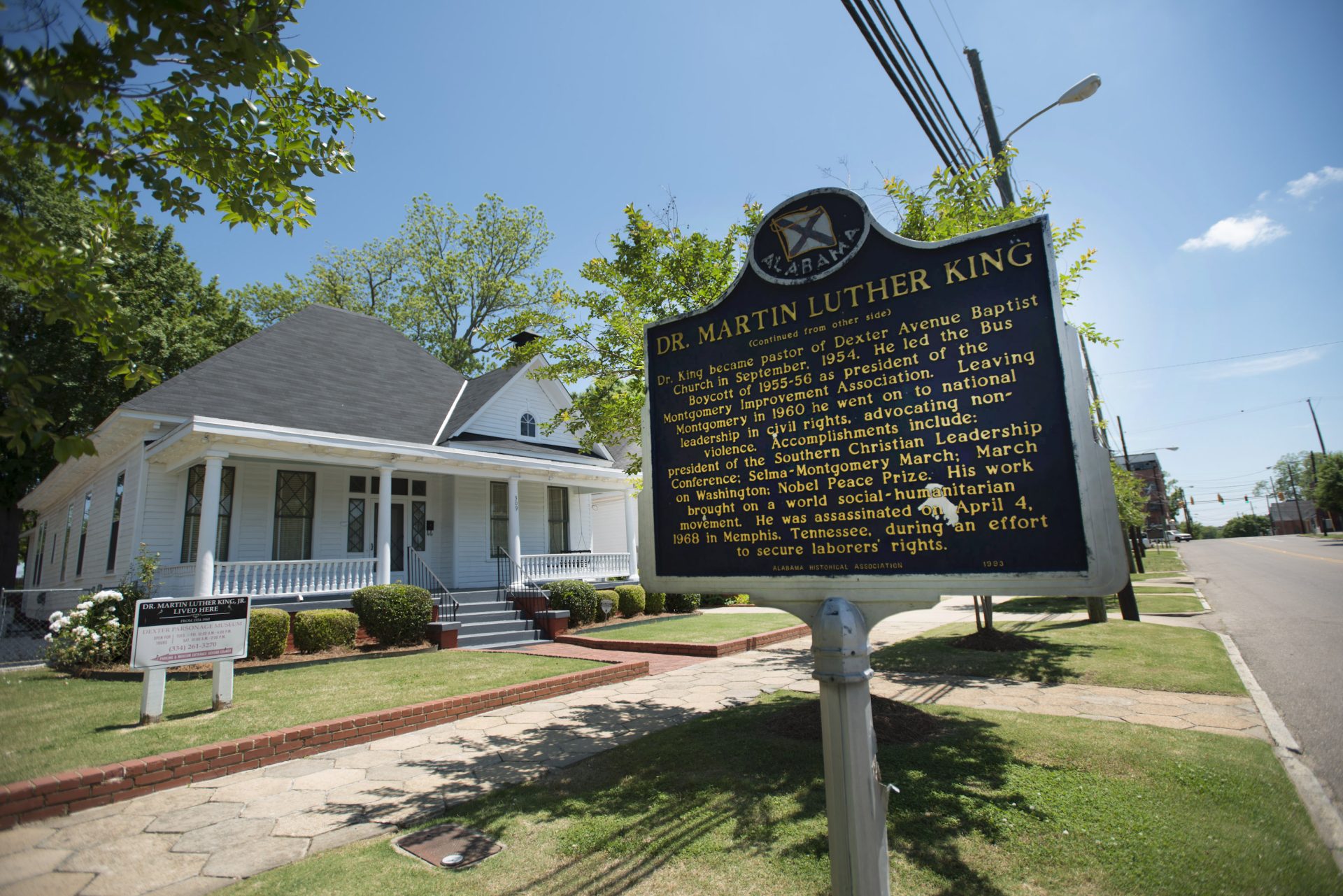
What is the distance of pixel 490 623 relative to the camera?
46.4 ft

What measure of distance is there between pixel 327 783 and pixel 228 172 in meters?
4.69

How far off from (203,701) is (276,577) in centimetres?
574

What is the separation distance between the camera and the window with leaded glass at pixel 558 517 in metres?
20.0

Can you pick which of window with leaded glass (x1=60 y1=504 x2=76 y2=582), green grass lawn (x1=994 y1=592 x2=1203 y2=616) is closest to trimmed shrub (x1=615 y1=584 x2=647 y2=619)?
green grass lawn (x1=994 y1=592 x2=1203 y2=616)

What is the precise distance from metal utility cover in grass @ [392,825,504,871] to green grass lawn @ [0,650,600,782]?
296 cm

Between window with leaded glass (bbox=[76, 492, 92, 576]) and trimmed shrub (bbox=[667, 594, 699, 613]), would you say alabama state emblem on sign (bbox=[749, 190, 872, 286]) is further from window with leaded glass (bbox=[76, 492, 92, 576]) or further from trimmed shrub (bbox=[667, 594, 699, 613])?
window with leaded glass (bbox=[76, 492, 92, 576])

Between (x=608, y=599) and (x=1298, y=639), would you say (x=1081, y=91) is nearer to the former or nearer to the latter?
(x=1298, y=639)

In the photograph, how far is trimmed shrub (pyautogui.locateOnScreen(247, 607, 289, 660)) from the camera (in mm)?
10758

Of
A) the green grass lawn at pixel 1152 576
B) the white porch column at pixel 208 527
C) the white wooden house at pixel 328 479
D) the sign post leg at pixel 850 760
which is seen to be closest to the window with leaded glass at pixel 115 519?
the white wooden house at pixel 328 479

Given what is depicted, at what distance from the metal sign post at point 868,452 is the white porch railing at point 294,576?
39.5ft

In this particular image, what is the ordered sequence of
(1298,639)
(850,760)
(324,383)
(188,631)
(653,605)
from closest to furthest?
(850,760), (188,631), (1298,639), (324,383), (653,605)

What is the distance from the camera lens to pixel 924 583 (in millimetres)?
2855

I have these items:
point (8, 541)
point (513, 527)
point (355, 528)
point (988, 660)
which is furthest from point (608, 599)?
point (8, 541)

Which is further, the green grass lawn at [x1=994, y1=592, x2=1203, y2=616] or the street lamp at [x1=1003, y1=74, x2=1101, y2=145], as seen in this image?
the green grass lawn at [x1=994, y1=592, x2=1203, y2=616]
